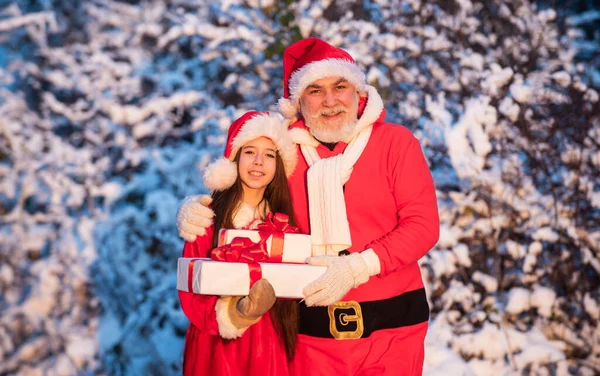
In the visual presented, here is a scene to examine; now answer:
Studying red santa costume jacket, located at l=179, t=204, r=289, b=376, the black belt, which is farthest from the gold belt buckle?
red santa costume jacket, located at l=179, t=204, r=289, b=376

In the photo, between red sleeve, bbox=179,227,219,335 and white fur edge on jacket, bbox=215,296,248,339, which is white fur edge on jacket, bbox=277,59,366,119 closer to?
red sleeve, bbox=179,227,219,335

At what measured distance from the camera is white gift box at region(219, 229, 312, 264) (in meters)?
2.41

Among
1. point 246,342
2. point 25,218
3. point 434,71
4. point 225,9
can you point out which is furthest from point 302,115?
point 25,218

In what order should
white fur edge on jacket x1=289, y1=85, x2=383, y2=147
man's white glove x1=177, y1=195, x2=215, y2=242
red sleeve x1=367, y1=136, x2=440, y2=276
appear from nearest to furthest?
red sleeve x1=367, y1=136, x2=440, y2=276 < man's white glove x1=177, y1=195, x2=215, y2=242 < white fur edge on jacket x1=289, y1=85, x2=383, y2=147

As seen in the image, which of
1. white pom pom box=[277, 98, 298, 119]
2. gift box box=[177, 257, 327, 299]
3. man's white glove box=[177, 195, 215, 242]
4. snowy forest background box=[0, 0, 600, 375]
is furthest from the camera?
snowy forest background box=[0, 0, 600, 375]

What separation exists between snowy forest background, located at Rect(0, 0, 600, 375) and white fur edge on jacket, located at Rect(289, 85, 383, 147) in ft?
6.56

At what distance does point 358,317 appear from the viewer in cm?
245

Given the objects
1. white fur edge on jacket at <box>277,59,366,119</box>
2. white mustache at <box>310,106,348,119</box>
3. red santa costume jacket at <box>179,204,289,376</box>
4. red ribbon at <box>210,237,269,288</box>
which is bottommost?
red santa costume jacket at <box>179,204,289,376</box>

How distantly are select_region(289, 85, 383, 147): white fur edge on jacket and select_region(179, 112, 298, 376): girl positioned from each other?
6cm

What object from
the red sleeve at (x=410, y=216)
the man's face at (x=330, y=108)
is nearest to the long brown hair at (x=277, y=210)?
the man's face at (x=330, y=108)

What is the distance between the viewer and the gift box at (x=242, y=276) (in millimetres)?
2250

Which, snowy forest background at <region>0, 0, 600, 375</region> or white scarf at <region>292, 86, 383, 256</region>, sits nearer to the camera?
white scarf at <region>292, 86, 383, 256</region>

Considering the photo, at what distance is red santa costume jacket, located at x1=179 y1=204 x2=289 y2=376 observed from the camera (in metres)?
2.48

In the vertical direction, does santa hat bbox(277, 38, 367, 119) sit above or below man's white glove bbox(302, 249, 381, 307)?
above
